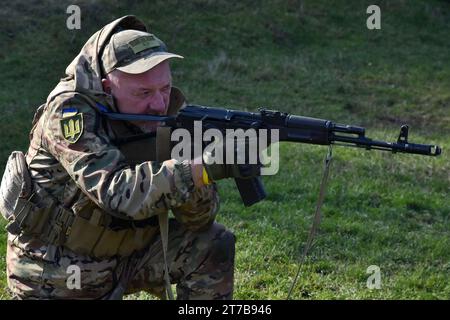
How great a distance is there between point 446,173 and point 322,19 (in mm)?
8306

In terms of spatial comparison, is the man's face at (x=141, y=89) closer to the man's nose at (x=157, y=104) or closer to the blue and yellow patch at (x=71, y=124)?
the man's nose at (x=157, y=104)

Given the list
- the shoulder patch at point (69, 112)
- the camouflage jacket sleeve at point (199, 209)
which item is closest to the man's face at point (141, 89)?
the shoulder patch at point (69, 112)

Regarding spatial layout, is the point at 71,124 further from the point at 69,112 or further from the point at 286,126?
the point at 286,126

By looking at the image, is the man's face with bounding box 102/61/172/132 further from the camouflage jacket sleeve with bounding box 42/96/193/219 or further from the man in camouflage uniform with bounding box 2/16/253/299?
the camouflage jacket sleeve with bounding box 42/96/193/219

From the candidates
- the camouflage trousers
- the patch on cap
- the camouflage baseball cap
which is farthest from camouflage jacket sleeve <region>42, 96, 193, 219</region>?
the camouflage trousers

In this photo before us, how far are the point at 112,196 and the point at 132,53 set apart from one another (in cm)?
76

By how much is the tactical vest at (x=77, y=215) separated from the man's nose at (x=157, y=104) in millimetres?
135

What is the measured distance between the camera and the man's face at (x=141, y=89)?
12.5ft

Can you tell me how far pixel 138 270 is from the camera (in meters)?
4.20

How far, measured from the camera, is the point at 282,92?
12.5 meters

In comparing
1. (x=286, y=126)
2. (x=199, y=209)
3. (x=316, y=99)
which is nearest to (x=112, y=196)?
(x=199, y=209)

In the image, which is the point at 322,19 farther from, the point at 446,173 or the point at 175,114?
the point at 175,114
